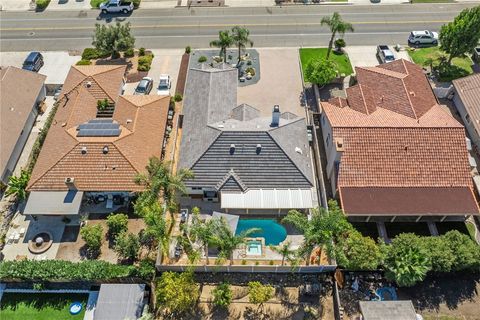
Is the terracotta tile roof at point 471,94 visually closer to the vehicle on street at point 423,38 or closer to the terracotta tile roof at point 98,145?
the vehicle on street at point 423,38

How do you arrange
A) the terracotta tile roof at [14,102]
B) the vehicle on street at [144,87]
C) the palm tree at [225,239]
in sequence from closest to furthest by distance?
the palm tree at [225,239] → the terracotta tile roof at [14,102] → the vehicle on street at [144,87]

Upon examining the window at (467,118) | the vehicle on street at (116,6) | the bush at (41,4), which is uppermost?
the bush at (41,4)

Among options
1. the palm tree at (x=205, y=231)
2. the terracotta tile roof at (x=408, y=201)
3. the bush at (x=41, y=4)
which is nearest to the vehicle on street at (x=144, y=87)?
the palm tree at (x=205, y=231)

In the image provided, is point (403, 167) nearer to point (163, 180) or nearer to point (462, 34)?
point (163, 180)

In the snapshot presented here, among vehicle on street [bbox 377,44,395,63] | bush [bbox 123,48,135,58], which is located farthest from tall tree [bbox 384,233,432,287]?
bush [bbox 123,48,135,58]

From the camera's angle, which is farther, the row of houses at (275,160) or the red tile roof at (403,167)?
the row of houses at (275,160)

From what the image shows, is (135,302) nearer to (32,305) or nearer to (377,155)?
(32,305)

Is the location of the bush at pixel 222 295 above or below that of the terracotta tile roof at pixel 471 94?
below

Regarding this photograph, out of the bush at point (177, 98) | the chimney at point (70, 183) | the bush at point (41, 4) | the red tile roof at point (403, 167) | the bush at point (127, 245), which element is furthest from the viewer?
the bush at point (41, 4)
